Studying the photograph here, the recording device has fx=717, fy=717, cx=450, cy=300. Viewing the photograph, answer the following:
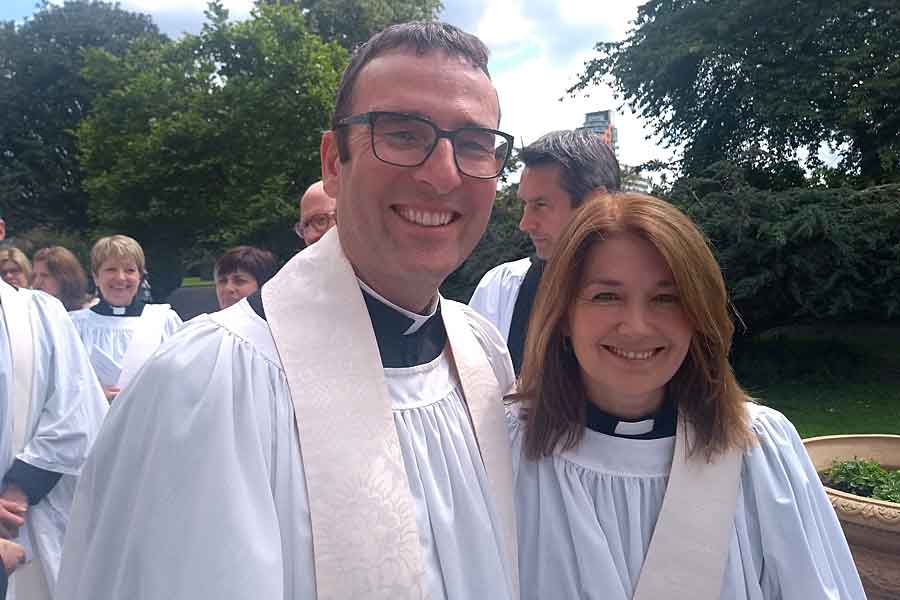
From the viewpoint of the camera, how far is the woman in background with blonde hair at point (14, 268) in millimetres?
5297

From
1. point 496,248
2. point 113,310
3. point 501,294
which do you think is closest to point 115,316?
point 113,310

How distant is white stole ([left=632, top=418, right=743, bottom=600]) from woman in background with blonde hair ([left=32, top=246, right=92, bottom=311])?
5038 mm

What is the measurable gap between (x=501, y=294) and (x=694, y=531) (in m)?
2.40

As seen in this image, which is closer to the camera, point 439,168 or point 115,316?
point 439,168

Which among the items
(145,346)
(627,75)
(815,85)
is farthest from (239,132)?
(145,346)

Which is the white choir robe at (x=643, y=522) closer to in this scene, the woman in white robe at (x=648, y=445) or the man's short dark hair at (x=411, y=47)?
the woman in white robe at (x=648, y=445)

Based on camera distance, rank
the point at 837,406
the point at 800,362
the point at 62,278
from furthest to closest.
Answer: the point at 800,362 < the point at 837,406 < the point at 62,278

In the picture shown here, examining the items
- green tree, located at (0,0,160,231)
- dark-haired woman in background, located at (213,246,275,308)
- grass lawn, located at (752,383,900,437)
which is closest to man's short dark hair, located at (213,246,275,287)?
dark-haired woman in background, located at (213,246,275,308)

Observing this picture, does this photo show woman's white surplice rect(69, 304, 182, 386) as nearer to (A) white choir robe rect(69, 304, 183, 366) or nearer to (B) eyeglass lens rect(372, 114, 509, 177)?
(A) white choir robe rect(69, 304, 183, 366)

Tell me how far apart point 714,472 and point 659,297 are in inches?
18.8

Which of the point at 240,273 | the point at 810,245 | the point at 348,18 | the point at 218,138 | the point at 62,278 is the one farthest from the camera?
the point at 348,18

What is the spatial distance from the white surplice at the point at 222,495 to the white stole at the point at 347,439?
2 centimetres

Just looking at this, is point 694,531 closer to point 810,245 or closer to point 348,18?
point 810,245

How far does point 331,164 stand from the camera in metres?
1.79
